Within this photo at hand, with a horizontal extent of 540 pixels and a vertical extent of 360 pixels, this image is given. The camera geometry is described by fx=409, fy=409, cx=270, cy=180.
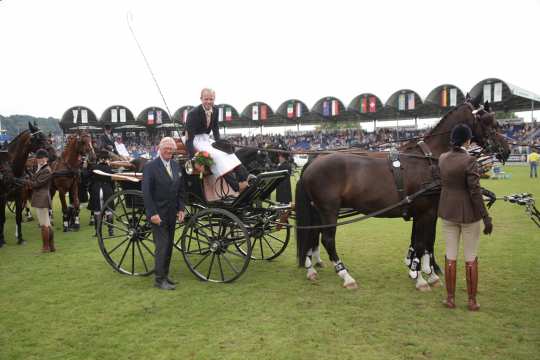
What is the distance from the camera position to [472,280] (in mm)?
4477

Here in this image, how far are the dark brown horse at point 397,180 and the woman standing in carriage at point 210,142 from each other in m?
0.95

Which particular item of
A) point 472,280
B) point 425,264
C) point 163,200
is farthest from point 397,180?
point 163,200

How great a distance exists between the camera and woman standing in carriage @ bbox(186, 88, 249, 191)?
5637mm

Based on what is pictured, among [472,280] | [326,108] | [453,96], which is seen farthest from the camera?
[326,108]

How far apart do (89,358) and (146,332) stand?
0.61 m

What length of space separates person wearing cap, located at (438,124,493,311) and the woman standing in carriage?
8.76 ft

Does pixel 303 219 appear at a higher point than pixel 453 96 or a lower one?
lower

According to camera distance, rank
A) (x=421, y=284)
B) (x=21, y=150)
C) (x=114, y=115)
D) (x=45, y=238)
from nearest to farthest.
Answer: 1. (x=421, y=284)
2. (x=45, y=238)
3. (x=21, y=150)
4. (x=114, y=115)

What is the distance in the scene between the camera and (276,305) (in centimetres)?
478

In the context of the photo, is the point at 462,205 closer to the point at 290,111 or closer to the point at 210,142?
the point at 210,142

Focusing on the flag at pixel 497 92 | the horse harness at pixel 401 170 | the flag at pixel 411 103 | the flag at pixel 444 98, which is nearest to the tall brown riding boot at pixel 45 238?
the horse harness at pixel 401 170

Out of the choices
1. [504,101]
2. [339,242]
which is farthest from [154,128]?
[339,242]

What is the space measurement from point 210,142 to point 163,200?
1078 millimetres

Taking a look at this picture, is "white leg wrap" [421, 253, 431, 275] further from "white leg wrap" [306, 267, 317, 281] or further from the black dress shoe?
the black dress shoe
